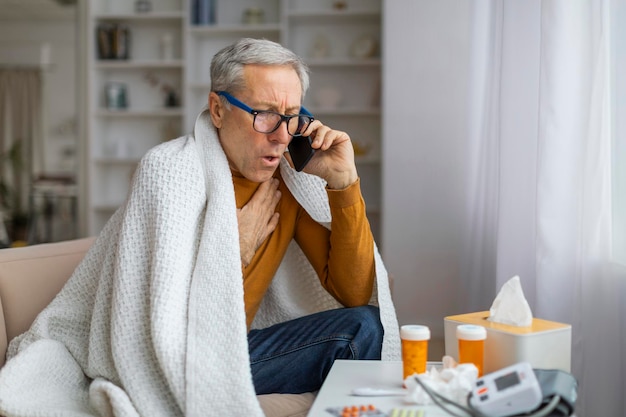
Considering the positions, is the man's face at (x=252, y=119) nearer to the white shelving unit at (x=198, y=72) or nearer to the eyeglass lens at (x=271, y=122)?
the eyeglass lens at (x=271, y=122)

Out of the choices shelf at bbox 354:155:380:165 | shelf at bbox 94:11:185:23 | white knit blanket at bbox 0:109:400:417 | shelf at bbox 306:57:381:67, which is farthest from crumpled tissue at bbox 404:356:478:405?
shelf at bbox 94:11:185:23

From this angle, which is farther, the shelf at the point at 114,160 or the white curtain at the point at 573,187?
the shelf at the point at 114,160

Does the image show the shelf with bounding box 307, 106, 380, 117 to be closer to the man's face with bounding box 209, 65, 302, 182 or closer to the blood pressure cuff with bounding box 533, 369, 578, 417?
the man's face with bounding box 209, 65, 302, 182

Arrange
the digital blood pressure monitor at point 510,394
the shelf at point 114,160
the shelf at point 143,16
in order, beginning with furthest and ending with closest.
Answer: the shelf at point 114,160 → the shelf at point 143,16 → the digital blood pressure monitor at point 510,394

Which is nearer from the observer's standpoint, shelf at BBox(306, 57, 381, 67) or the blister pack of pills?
the blister pack of pills

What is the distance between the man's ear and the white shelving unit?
3.01m

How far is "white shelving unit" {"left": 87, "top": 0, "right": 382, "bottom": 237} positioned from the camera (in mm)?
4957

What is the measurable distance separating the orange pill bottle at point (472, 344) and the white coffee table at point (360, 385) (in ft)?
0.43

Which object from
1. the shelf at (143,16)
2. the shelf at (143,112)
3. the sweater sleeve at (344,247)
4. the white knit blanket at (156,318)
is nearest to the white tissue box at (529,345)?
the white knit blanket at (156,318)

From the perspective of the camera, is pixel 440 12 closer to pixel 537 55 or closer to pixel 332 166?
pixel 537 55

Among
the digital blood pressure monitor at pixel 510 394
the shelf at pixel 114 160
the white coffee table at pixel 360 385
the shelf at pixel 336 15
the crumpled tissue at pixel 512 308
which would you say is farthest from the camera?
the shelf at pixel 114 160

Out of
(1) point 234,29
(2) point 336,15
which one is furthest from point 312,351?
(1) point 234,29

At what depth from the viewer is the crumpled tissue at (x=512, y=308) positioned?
1312mm

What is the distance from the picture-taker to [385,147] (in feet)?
12.7
